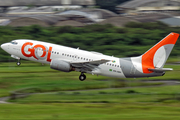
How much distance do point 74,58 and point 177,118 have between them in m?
18.5

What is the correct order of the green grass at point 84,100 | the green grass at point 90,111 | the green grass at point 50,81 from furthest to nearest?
the green grass at point 50,81 < the green grass at point 84,100 < the green grass at point 90,111

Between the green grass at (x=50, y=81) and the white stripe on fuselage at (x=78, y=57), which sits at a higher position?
the white stripe on fuselage at (x=78, y=57)

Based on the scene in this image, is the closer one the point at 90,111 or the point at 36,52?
the point at 90,111

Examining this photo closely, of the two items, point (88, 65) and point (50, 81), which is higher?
point (88, 65)

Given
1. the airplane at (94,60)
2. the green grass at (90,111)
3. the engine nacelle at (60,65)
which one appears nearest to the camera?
the green grass at (90,111)

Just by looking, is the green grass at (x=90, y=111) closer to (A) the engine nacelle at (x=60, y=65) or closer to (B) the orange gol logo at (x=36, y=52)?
(A) the engine nacelle at (x=60, y=65)

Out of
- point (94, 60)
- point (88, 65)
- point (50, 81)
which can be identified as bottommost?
point (50, 81)

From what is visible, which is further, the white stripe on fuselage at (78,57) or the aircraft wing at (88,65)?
the white stripe on fuselage at (78,57)

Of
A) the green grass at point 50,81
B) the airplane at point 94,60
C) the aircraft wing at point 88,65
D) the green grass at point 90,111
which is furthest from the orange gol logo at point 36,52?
the green grass at point 90,111

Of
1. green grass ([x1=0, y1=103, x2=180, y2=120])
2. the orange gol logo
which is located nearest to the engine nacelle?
the orange gol logo

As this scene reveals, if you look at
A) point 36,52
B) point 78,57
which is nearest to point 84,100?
point 78,57

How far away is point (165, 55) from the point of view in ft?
133

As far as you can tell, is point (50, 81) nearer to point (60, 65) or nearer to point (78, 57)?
point (60, 65)

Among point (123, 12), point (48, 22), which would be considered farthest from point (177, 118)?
point (123, 12)
